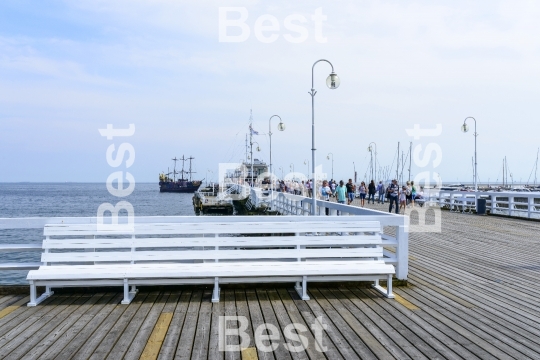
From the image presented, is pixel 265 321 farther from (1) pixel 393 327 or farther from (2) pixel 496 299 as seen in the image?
(2) pixel 496 299

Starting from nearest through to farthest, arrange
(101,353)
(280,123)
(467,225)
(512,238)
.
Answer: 1. (101,353)
2. (512,238)
3. (467,225)
4. (280,123)

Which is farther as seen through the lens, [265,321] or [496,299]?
[496,299]

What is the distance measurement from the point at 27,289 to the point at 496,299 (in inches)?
242

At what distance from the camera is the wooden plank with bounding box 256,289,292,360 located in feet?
14.7

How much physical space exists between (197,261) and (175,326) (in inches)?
61.5

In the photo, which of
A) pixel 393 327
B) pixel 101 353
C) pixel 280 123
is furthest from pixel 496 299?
pixel 280 123

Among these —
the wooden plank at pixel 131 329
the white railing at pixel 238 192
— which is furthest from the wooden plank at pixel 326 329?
the white railing at pixel 238 192

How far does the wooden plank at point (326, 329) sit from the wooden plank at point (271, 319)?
1.12 ft

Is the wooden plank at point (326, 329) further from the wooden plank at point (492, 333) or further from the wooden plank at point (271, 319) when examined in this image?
the wooden plank at point (492, 333)

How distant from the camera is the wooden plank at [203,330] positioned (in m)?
4.53

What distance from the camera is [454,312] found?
5.86 m

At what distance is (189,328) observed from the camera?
522cm

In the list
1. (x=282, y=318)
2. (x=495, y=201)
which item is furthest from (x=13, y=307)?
(x=495, y=201)

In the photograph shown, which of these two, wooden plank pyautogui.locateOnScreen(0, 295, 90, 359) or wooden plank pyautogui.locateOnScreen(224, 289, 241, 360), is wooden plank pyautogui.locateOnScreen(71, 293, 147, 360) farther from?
wooden plank pyautogui.locateOnScreen(224, 289, 241, 360)
